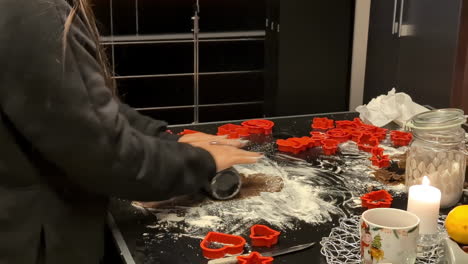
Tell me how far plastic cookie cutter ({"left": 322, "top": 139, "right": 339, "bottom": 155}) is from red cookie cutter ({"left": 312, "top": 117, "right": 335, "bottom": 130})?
0.18m

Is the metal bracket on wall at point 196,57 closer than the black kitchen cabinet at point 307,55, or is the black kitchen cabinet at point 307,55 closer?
the black kitchen cabinet at point 307,55

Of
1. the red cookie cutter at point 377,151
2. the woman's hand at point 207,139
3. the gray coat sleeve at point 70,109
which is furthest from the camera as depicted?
the red cookie cutter at point 377,151

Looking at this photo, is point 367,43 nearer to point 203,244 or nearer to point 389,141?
point 389,141

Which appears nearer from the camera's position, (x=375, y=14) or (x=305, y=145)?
(x=305, y=145)

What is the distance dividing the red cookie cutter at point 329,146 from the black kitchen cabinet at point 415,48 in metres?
1.43

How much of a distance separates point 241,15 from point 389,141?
227cm

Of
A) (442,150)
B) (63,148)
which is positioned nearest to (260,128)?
(442,150)

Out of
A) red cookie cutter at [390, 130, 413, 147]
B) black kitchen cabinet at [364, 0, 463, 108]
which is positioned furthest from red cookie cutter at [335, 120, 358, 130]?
black kitchen cabinet at [364, 0, 463, 108]

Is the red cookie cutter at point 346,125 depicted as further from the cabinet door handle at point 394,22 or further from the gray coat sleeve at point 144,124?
the cabinet door handle at point 394,22

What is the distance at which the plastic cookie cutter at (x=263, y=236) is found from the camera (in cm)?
102

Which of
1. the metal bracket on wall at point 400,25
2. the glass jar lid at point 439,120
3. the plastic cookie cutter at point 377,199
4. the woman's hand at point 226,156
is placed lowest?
the plastic cookie cutter at point 377,199

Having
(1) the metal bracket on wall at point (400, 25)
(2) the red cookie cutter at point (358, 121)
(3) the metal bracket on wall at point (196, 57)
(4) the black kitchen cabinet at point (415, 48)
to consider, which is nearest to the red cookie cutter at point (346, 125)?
(2) the red cookie cutter at point (358, 121)

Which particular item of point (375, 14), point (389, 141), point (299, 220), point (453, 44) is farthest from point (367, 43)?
point (299, 220)

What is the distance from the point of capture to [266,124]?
5.39 feet
